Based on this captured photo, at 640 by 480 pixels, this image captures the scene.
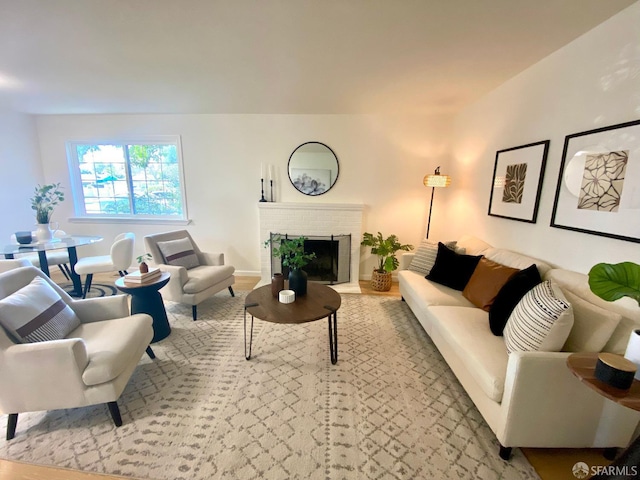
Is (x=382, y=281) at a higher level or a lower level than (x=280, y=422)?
higher

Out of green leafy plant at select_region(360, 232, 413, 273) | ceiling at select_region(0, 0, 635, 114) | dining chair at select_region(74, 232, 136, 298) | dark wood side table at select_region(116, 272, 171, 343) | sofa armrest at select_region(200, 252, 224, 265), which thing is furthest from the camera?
green leafy plant at select_region(360, 232, 413, 273)

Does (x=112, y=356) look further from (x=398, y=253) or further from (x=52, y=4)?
(x=398, y=253)

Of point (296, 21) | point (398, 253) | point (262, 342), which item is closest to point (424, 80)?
point (296, 21)

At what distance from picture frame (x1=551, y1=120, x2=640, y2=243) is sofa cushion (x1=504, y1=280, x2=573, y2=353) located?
54cm

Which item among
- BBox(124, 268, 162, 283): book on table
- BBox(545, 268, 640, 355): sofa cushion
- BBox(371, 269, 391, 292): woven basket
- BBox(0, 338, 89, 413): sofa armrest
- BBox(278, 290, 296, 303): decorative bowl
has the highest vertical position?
BBox(545, 268, 640, 355): sofa cushion

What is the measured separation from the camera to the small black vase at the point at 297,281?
2.31 metres

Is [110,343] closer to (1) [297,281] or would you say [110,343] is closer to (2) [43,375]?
(2) [43,375]

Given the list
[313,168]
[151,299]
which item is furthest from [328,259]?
[151,299]

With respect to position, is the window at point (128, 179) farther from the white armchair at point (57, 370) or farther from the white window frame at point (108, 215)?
the white armchair at point (57, 370)

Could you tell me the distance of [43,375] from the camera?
1.44 metres

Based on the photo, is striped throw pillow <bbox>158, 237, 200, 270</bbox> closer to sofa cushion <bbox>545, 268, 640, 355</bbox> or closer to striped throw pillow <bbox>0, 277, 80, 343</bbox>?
striped throw pillow <bbox>0, 277, 80, 343</bbox>

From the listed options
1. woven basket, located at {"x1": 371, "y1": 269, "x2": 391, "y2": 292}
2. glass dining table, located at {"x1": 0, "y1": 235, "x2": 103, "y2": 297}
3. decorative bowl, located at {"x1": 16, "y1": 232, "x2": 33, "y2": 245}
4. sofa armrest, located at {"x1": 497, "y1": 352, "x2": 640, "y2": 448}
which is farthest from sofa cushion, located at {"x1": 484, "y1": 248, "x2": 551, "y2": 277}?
decorative bowl, located at {"x1": 16, "y1": 232, "x2": 33, "y2": 245}

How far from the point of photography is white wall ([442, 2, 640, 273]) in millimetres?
1585

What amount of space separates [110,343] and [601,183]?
3.28 metres
